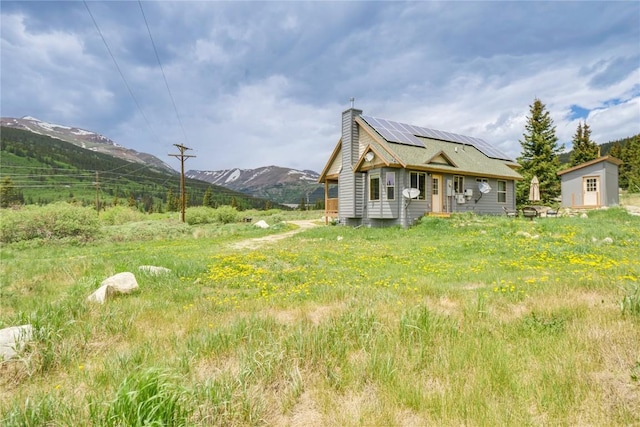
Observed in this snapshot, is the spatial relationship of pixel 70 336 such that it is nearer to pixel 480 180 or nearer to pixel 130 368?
pixel 130 368

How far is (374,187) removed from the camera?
65.9 feet

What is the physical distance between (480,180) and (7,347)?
24972 millimetres

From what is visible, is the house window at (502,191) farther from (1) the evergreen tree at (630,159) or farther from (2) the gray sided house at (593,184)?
(1) the evergreen tree at (630,159)

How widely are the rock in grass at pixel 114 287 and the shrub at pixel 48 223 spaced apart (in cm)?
1682

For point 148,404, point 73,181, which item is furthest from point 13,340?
point 73,181

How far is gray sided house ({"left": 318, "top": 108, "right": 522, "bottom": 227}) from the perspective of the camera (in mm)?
19000

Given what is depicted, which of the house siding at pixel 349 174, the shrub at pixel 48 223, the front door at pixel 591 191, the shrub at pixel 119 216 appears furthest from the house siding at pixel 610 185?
the shrub at pixel 119 216

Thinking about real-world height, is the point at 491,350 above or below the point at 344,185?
below

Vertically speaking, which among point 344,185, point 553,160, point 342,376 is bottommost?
point 342,376

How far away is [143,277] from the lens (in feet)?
23.0

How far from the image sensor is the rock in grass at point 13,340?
3318mm

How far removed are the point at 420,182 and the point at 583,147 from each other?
120 ft

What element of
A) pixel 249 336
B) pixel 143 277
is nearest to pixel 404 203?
pixel 143 277

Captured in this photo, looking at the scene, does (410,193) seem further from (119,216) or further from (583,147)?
(583,147)
